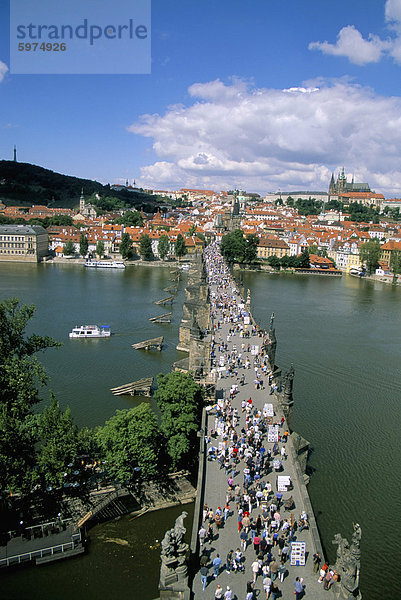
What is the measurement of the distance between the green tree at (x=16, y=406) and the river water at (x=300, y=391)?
242 cm

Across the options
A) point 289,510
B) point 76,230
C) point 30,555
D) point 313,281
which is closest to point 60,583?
point 30,555

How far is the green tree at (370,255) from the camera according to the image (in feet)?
237

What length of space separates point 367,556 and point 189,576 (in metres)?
6.23

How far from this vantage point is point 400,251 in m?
73.5

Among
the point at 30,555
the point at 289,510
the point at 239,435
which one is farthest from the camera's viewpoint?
the point at 239,435

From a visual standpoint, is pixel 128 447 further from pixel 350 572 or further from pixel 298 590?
pixel 350 572

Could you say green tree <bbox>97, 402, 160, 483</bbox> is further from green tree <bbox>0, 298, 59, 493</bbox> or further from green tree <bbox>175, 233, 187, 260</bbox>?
green tree <bbox>175, 233, 187, 260</bbox>

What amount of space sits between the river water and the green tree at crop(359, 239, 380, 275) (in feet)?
56.3

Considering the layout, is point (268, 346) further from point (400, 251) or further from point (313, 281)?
point (400, 251)

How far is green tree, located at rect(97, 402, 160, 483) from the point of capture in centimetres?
1383

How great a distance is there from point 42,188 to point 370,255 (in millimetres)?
127804

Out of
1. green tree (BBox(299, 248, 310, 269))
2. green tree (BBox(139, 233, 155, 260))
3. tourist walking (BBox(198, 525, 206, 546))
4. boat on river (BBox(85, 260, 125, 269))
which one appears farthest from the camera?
green tree (BBox(299, 248, 310, 269))

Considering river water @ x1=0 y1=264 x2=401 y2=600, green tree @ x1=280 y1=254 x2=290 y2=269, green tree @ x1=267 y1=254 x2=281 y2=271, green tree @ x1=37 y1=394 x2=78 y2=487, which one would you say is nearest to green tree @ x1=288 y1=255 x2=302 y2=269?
green tree @ x1=280 y1=254 x2=290 y2=269

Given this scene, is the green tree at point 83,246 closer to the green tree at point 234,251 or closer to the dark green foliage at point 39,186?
the green tree at point 234,251
